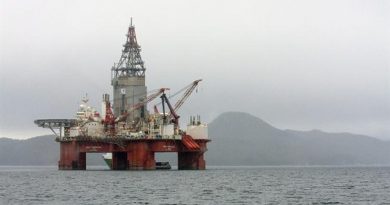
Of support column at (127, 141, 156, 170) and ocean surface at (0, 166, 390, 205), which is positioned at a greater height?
support column at (127, 141, 156, 170)

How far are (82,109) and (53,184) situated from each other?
146 ft

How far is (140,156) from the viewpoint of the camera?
122 metres

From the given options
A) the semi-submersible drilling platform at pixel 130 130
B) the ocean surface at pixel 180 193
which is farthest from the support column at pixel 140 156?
the ocean surface at pixel 180 193

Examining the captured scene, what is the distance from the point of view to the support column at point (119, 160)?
12988 centimetres

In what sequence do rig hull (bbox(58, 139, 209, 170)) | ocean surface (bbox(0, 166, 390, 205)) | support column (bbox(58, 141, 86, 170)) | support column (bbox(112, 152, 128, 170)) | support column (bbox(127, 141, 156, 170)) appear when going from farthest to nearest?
support column (bbox(112, 152, 128, 170)), support column (bbox(58, 141, 86, 170)), rig hull (bbox(58, 139, 209, 170)), support column (bbox(127, 141, 156, 170)), ocean surface (bbox(0, 166, 390, 205))

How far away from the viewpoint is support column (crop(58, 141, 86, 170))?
425 feet

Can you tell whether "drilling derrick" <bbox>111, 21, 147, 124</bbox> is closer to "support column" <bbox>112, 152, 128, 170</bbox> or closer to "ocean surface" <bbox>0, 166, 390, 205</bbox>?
"support column" <bbox>112, 152, 128, 170</bbox>

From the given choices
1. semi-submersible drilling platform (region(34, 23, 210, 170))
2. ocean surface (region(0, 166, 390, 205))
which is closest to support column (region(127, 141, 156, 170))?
semi-submersible drilling platform (region(34, 23, 210, 170))

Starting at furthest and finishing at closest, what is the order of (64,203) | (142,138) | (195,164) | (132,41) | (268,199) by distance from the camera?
(132,41)
(195,164)
(142,138)
(268,199)
(64,203)

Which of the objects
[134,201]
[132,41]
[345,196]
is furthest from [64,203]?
[132,41]

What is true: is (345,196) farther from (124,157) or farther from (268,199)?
(124,157)

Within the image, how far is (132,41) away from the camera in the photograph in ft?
463

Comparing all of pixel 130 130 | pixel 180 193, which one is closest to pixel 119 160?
pixel 130 130

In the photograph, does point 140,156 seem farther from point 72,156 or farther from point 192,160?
point 72,156
